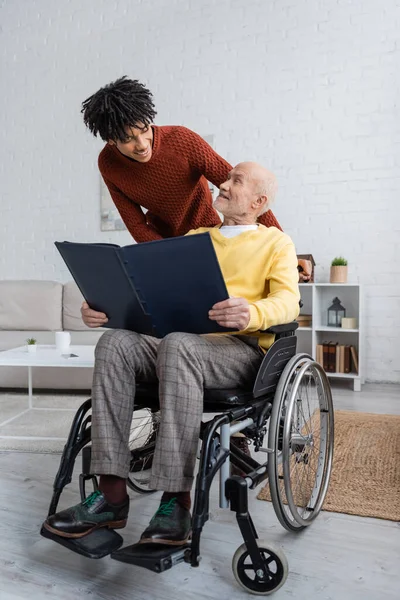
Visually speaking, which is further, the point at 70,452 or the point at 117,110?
the point at 117,110

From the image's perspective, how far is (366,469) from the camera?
2082mm

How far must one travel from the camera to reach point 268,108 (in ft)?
13.2

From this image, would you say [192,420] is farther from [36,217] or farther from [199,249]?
[36,217]

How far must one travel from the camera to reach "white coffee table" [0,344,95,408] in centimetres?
254

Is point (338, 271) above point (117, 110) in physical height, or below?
below

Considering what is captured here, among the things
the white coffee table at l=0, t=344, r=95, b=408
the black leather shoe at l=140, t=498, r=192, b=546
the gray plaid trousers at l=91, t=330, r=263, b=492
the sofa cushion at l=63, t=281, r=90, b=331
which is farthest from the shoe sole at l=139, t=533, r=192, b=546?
the sofa cushion at l=63, t=281, r=90, b=331

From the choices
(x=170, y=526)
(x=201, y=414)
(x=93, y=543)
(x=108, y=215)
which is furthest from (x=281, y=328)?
(x=108, y=215)

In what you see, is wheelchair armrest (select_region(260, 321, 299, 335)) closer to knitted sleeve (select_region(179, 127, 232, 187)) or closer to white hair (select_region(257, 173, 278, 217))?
white hair (select_region(257, 173, 278, 217))

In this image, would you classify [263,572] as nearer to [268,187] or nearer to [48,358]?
[268,187]

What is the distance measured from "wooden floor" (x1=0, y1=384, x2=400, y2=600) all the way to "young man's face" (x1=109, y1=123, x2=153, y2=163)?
1110 millimetres

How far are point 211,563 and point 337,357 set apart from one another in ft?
8.02

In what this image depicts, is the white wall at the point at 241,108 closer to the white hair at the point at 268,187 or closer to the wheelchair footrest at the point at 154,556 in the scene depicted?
the white hair at the point at 268,187

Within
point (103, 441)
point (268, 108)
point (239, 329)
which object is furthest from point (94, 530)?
point (268, 108)

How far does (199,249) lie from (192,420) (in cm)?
39
